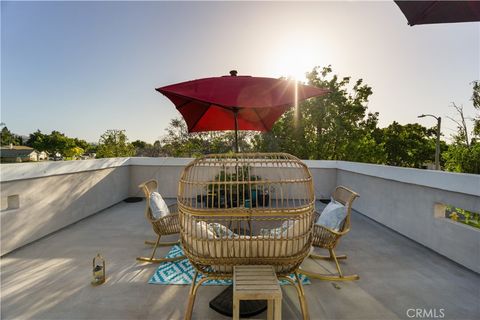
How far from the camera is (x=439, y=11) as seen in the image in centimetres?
177

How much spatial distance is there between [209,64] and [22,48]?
20.2 ft

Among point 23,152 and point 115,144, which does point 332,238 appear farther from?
point 23,152

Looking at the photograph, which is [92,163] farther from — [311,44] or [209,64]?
[311,44]

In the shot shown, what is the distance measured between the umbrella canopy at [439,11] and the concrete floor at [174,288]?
102 inches

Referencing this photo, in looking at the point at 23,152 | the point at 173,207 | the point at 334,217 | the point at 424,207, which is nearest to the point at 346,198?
the point at 334,217

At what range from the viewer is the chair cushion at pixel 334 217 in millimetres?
2623

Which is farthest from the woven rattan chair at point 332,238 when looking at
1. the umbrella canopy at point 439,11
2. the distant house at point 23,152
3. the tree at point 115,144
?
the distant house at point 23,152

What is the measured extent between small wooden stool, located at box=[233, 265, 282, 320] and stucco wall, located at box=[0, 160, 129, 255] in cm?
365

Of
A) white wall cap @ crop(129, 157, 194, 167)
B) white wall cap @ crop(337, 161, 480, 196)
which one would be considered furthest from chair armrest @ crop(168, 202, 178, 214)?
white wall cap @ crop(337, 161, 480, 196)

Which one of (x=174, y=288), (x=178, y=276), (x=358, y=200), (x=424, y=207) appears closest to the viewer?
(x=174, y=288)

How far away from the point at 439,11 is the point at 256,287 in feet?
8.44

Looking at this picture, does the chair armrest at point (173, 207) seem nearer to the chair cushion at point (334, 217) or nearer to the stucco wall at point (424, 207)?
the chair cushion at point (334, 217)
